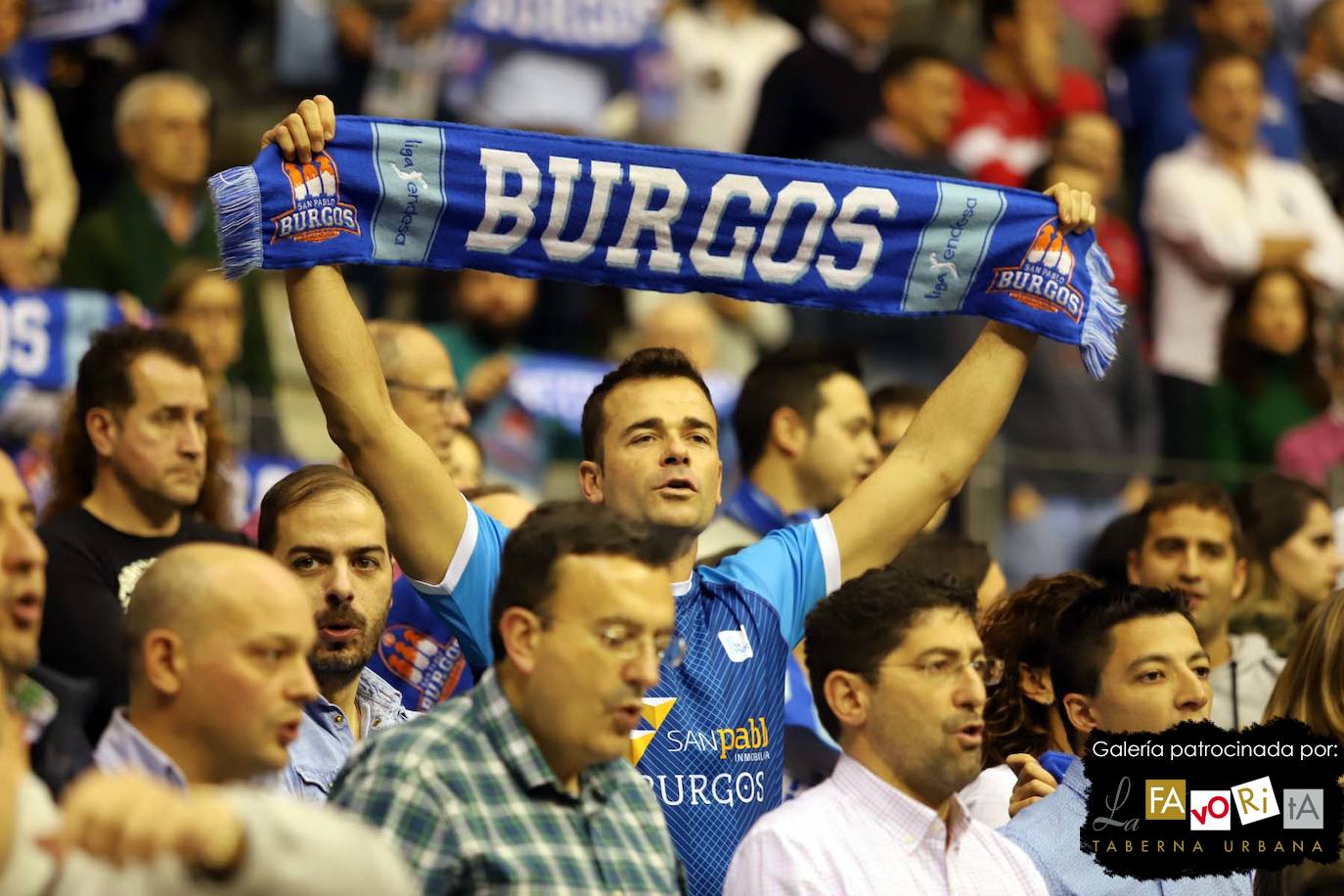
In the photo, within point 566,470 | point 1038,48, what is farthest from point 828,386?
point 1038,48

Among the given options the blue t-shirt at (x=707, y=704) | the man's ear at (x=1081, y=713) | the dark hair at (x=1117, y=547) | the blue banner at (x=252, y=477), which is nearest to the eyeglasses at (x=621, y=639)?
→ the blue t-shirt at (x=707, y=704)

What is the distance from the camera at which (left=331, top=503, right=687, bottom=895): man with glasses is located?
12.2 ft

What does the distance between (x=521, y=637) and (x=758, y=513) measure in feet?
9.60

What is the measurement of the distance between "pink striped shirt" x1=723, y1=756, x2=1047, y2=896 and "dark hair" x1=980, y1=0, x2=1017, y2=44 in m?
7.56

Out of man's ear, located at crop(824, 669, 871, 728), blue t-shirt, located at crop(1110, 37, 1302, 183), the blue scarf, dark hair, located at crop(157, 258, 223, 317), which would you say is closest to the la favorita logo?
man's ear, located at crop(824, 669, 871, 728)

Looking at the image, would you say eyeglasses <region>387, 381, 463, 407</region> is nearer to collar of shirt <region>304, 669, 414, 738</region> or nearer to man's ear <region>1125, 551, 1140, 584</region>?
collar of shirt <region>304, 669, 414, 738</region>

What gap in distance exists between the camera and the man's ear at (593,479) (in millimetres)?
5281

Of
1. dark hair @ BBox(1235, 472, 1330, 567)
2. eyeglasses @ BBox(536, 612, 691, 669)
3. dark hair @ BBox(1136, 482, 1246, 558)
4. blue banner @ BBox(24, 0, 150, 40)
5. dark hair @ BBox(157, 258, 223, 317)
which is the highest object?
blue banner @ BBox(24, 0, 150, 40)

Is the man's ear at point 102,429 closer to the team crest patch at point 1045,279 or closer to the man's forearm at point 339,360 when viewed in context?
the man's forearm at point 339,360

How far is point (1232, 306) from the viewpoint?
10055mm

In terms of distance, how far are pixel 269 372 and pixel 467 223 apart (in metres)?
4.15

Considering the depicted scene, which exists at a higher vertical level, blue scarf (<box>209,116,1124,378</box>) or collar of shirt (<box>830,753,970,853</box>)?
blue scarf (<box>209,116,1124,378</box>)

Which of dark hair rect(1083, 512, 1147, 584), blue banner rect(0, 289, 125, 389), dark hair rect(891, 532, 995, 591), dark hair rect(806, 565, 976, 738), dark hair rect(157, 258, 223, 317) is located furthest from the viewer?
dark hair rect(157, 258, 223, 317)

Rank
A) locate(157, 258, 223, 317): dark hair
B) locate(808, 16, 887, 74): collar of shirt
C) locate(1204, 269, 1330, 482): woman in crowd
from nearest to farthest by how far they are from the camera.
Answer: locate(157, 258, 223, 317): dark hair
locate(1204, 269, 1330, 482): woman in crowd
locate(808, 16, 887, 74): collar of shirt
